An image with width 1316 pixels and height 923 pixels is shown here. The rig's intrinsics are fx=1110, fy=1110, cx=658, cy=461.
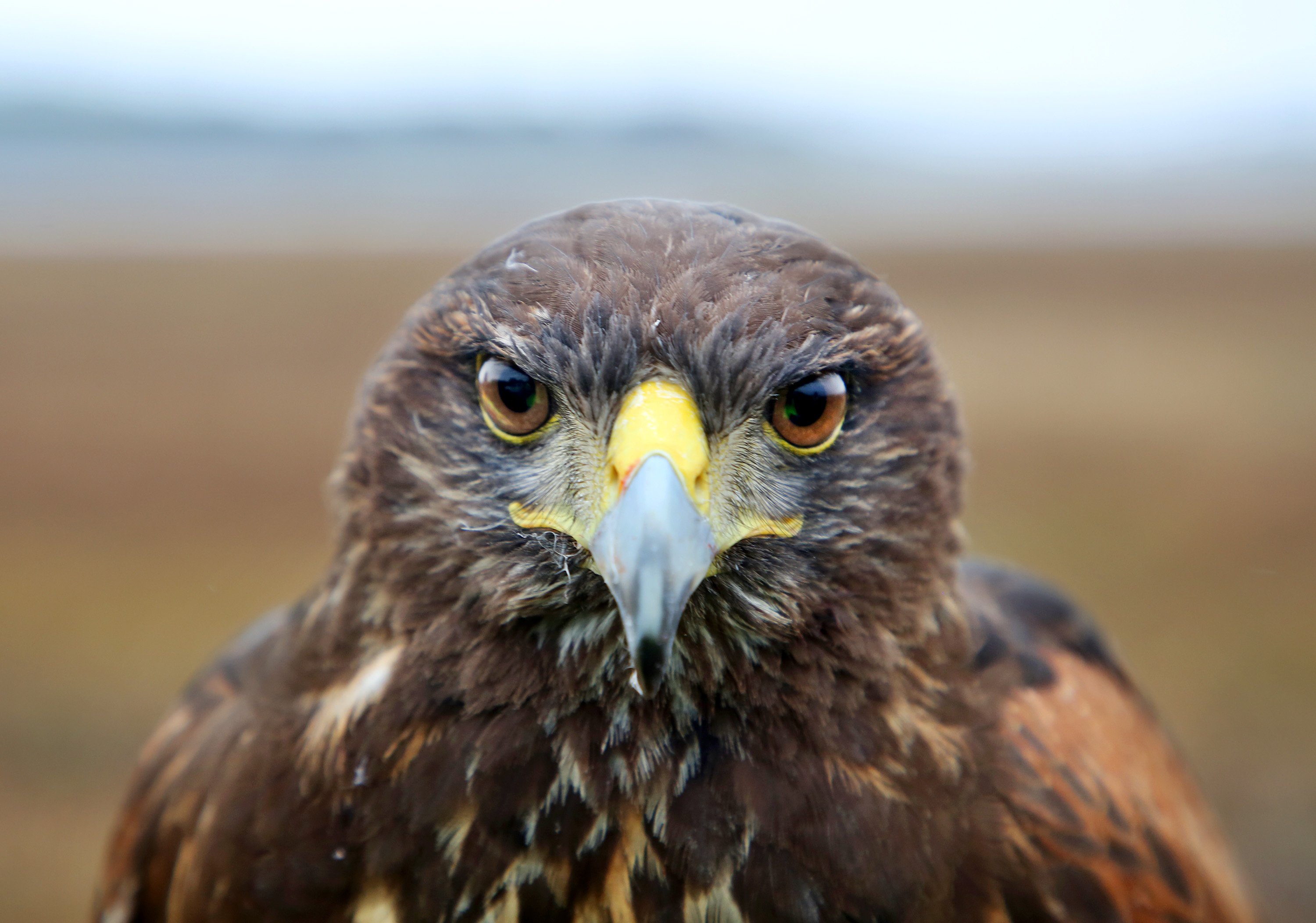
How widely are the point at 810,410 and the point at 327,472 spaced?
9851mm

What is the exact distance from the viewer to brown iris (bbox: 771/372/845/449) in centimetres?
189

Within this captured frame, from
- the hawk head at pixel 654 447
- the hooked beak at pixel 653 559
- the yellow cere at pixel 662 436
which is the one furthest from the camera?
the hawk head at pixel 654 447

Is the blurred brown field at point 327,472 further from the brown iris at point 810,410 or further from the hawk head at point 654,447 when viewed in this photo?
the brown iris at point 810,410

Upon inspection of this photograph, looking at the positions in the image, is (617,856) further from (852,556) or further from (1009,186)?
(1009,186)

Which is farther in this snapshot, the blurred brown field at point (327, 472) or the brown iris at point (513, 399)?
the blurred brown field at point (327, 472)

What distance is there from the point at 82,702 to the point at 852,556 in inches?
283

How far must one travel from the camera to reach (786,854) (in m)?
1.91

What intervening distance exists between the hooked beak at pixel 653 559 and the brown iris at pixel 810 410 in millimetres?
290

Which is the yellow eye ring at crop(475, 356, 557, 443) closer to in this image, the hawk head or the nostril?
the hawk head

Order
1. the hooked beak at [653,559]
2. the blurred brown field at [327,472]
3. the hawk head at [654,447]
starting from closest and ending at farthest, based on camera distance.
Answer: the hooked beak at [653,559] → the hawk head at [654,447] → the blurred brown field at [327,472]

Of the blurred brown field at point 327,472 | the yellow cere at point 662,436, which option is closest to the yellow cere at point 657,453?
the yellow cere at point 662,436

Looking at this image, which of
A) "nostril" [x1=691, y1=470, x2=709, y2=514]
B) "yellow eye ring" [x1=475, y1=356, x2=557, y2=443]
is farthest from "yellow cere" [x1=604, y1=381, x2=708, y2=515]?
"yellow eye ring" [x1=475, y1=356, x2=557, y2=443]

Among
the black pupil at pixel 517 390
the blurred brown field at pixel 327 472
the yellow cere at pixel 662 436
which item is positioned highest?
the black pupil at pixel 517 390

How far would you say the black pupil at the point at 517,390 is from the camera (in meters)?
1.88
